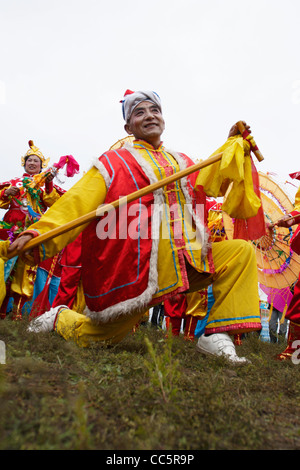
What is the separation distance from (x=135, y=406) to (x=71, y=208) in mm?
1492

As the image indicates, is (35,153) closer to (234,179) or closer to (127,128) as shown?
(127,128)

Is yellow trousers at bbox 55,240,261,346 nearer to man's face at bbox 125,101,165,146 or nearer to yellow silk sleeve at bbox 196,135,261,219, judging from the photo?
yellow silk sleeve at bbox 196,135,261,219

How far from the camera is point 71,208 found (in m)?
2.66

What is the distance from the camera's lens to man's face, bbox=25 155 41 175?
19.4ft

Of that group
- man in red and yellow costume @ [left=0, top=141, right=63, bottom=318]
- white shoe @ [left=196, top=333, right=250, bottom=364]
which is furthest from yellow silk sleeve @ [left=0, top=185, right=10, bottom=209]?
white shoe @ [left=196, top=333, right=250, bottom=364]

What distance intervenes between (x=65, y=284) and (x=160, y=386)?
12.3 ft

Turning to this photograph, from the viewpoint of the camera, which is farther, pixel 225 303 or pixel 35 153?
pixel 35 153

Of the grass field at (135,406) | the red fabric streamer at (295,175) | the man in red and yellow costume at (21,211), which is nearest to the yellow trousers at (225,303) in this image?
the grass field at (135,406)

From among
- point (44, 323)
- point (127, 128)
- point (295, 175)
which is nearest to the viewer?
point (44, 323)

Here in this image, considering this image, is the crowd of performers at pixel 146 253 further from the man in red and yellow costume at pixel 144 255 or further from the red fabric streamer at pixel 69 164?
Answer: the red fabric streamer at pixel 69 164

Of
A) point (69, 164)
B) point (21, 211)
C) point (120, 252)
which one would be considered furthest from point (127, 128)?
point (21, 211)

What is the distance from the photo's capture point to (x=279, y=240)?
402 cm

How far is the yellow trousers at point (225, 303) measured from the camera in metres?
2.74

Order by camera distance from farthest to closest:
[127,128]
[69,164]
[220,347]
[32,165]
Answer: [32,165], [69,164], [127,128], [220,347]
